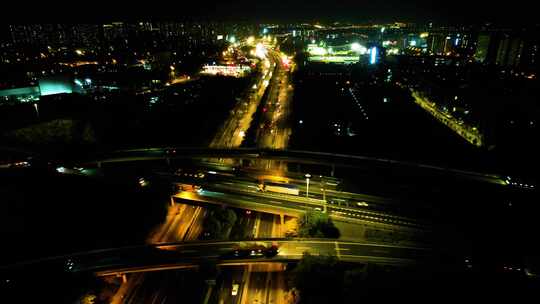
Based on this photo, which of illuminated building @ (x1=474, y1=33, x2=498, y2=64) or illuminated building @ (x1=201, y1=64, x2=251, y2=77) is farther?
illuminated building @ (x1=474, y1=33, x2=498, y2=64)

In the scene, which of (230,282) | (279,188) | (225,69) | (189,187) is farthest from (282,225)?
(225,69)

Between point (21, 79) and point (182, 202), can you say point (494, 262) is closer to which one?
point (182, 202)

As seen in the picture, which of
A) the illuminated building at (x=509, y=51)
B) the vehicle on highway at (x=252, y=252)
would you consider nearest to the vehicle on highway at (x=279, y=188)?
the vehicle on highway at (x=252, y=252)

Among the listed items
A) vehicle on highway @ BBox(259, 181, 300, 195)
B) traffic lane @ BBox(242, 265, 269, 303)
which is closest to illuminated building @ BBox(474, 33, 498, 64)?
vehicle on highway @ BBox(259, 181, 300, 195)

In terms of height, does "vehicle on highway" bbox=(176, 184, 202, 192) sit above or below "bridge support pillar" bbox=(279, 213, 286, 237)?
above

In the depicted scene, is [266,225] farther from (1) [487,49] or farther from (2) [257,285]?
(1) [487,49]

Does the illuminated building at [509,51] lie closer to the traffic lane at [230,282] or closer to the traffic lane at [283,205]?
the traffic lane at [283,205]

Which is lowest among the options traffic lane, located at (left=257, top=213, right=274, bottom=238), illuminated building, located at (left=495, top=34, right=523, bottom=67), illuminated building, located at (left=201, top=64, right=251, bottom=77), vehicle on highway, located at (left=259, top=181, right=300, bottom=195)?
traffic lane, located at (left=257, top=213, right=274, bottom=238)

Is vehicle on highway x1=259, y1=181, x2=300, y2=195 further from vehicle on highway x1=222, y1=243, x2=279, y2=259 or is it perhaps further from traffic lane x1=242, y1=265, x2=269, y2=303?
traffic lane x1=242, y1=265, x2=269, y2=303
